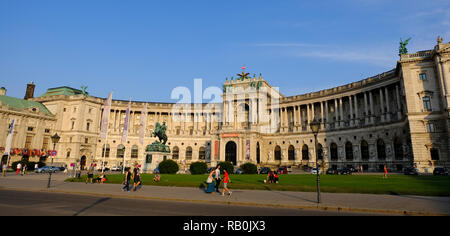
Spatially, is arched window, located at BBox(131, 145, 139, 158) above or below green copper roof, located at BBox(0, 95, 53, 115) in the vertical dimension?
below

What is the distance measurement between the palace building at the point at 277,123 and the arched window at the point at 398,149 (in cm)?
23

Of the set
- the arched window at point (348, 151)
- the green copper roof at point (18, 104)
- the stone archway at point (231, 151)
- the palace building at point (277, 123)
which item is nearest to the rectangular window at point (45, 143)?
the palace building at point (277, 123)

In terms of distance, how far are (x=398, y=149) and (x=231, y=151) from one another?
41.7m

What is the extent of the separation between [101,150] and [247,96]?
173ft

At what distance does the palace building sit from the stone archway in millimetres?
308

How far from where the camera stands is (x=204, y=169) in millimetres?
43938

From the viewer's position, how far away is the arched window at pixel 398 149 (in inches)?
2128

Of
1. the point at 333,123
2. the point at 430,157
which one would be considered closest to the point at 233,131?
the point at 333,123

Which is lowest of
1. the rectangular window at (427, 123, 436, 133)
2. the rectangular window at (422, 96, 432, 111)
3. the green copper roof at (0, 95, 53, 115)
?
the rectangular window at (427, 123, 436, 133)

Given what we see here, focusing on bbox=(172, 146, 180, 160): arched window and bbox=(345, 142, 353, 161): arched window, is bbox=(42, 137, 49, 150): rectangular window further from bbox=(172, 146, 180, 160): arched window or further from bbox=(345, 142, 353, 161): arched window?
bbox=(345, 142, 353, 161): arched window

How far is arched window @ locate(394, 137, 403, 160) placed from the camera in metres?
54.1

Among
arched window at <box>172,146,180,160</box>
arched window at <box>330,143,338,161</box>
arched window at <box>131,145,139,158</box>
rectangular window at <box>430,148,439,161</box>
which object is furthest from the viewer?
arched window at <box>172,146,180,160</box>

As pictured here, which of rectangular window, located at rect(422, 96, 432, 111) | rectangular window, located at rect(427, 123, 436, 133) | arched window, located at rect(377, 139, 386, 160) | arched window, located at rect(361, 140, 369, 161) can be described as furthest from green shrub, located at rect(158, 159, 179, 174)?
arched window, located at rect(361, 140, 369, 161)
